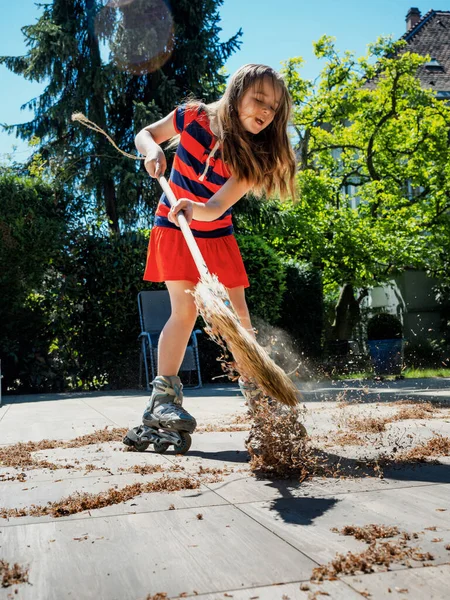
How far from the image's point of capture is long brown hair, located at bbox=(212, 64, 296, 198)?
2.83 metres

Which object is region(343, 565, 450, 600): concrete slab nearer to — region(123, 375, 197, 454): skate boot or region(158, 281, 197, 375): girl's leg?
A: region(123, 375, 197, 454): skate boot

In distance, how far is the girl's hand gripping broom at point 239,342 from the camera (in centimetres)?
237

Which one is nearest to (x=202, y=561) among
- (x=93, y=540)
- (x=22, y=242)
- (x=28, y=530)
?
(x=93, y=540)

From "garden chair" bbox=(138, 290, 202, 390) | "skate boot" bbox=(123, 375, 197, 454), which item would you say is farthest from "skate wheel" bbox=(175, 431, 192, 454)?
"garden chair" bbox=(138, 290, 202, 390)

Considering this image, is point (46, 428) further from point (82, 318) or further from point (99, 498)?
point (82, 318)

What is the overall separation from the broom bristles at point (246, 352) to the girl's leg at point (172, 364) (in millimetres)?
512

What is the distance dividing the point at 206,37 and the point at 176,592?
11420mm

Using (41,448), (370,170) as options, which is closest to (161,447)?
(41,448)

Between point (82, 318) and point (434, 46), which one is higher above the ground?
point (434, 46)

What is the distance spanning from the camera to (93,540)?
5.53 ft

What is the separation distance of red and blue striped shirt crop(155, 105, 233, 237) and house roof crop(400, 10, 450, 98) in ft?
65.1

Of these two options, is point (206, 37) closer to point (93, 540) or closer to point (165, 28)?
point (165, 28)

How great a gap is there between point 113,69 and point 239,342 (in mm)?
9926

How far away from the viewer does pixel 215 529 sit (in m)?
1.76
